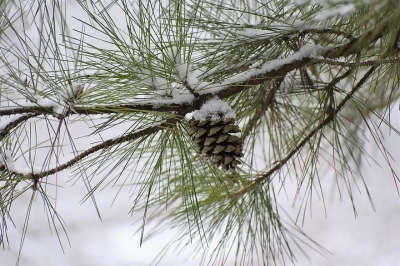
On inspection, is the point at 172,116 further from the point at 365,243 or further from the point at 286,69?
the point at 365,243

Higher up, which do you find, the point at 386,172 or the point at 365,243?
the point at 386,172

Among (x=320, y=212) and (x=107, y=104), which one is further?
(x=320, y=212)

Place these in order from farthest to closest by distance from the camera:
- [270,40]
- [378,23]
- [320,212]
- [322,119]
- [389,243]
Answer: [320,212]
[389,243]
[322,119]
[270,40]
[378,23]

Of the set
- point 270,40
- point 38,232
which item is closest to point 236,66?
point 270,40

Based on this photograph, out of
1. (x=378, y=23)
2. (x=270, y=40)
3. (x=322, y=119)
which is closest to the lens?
(x=378, y=23)

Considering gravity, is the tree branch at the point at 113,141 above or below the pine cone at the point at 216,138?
below

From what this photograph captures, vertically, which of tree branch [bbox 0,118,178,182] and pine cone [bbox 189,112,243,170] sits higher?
pine cone [bbox 189,112,243,170]

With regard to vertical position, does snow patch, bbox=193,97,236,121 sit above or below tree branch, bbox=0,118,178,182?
above

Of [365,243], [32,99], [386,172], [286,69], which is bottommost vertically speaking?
[32,99]
